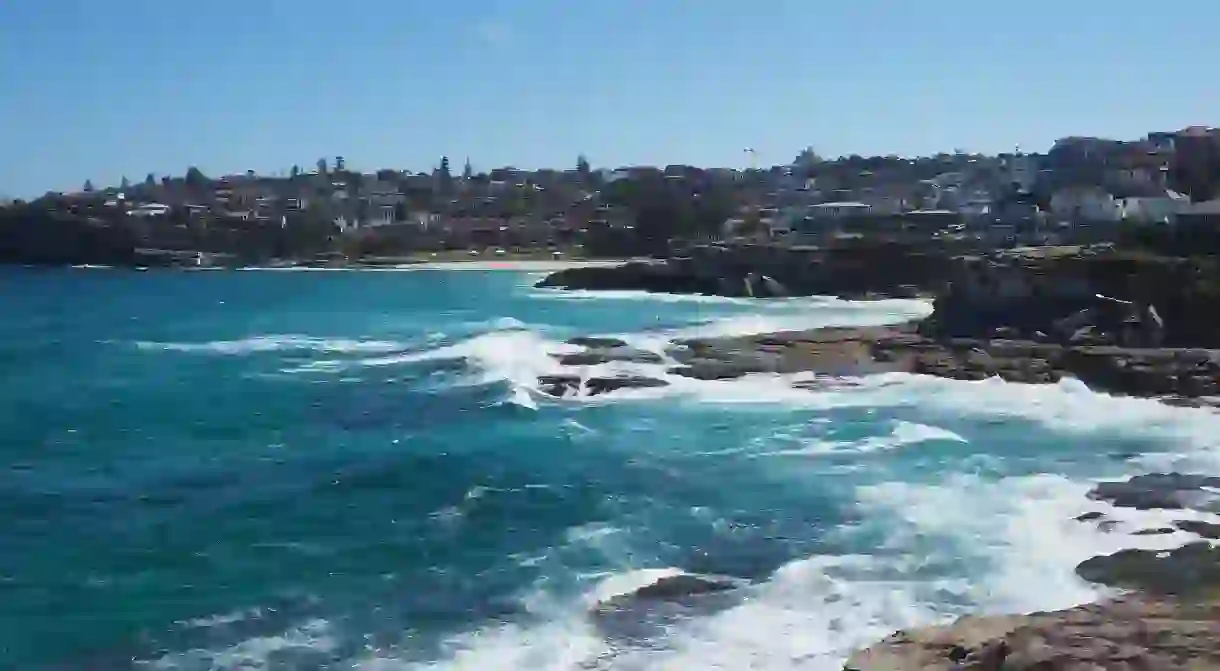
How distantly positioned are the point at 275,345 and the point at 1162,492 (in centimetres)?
3703

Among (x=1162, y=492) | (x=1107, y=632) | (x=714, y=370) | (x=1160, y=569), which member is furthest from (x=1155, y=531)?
(x=714, y=370)

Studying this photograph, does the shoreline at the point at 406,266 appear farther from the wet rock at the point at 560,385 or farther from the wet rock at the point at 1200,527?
the wet rock at the point at 1200,527

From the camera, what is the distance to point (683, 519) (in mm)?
19562

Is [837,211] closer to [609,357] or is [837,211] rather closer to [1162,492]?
[609,357]

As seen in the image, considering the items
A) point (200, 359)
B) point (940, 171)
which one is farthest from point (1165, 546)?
point (940, 171)

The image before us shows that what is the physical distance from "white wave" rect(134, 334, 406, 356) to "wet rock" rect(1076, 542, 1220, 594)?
33.8 metres

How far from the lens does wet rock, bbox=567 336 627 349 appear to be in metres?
41.9

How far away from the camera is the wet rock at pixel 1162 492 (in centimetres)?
1923

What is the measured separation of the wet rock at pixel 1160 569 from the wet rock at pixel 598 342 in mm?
25806

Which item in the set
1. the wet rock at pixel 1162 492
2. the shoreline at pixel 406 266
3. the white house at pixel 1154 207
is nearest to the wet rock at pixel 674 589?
the wet rock at pixel 1162 492

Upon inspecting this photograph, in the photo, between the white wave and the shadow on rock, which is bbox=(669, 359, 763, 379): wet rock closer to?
the white wave

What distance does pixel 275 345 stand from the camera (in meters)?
50.0

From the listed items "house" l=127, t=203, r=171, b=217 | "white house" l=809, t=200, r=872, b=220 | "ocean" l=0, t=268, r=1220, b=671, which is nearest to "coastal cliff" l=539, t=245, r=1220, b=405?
"ocean" l=0, t=268, r=1220, b=671

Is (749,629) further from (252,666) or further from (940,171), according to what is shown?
(940,171)
